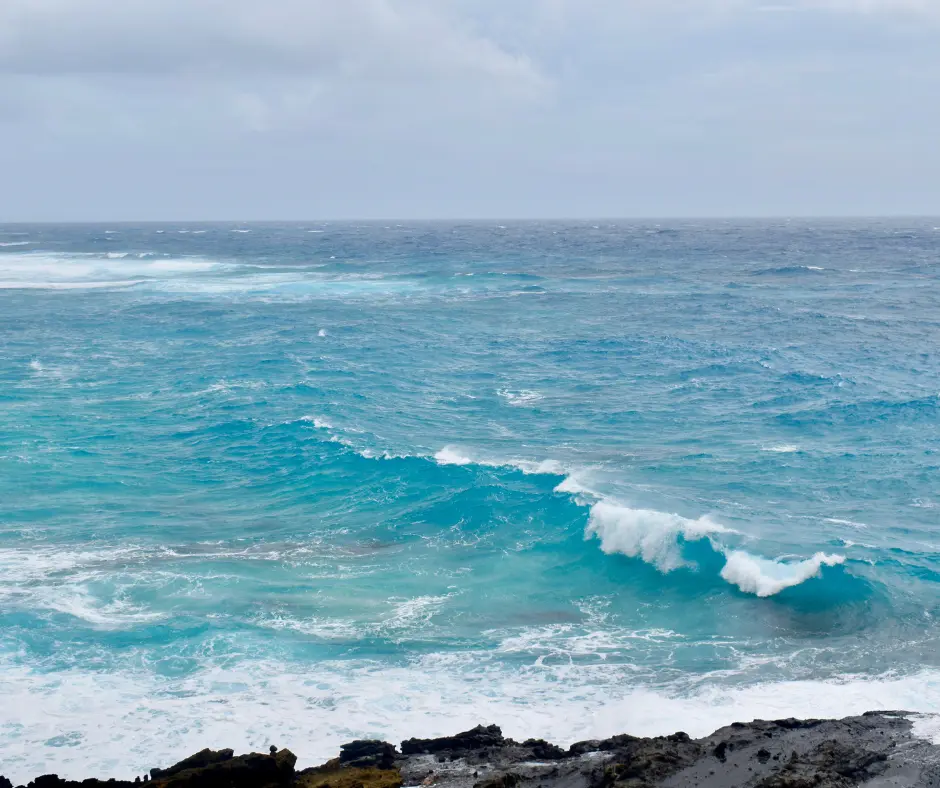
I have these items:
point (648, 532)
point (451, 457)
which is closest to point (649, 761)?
point (648, 532)

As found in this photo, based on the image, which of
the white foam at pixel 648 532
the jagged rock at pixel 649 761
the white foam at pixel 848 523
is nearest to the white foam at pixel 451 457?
the white foam at pixel 648 532

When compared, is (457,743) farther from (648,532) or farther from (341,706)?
(648,532)

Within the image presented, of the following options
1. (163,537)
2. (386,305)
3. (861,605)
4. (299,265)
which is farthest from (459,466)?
(299,265)

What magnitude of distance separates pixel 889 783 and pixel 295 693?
10.0m

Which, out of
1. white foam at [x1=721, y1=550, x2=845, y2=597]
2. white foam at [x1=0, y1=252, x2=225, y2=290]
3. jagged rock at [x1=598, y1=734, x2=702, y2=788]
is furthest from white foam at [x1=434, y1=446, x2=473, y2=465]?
white foam at [x1=0, y1=252, x2=225, y2=290]

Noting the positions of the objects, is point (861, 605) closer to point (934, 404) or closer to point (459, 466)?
point (459, 466)

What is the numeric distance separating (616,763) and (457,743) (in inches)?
105

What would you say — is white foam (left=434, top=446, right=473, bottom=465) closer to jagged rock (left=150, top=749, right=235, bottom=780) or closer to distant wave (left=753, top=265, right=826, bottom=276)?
jagged rock (left=150, top=749, right=235, bottom=780)

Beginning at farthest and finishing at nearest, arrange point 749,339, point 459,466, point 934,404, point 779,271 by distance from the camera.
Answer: point 779,271
point 749,339
point 934,404
point 459,466

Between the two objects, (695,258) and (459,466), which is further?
(695,258)

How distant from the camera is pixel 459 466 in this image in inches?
1193

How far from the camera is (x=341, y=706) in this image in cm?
1700

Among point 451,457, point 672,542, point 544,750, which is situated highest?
point 451,457

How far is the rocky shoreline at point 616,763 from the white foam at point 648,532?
871cm
